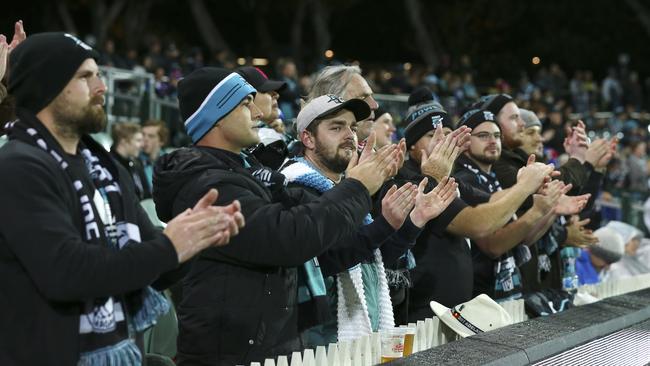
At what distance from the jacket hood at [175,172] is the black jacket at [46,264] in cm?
88

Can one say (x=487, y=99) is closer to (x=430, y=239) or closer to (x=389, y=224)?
(x=430, y=239)

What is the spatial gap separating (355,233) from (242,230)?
0.86 metres

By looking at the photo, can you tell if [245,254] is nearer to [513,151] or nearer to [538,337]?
[538,337]

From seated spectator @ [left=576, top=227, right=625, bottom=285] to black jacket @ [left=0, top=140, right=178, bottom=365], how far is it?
21.5 ft

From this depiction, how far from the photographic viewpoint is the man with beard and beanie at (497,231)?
18.6 feet

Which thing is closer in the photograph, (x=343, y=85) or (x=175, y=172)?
(x=175, y=172)

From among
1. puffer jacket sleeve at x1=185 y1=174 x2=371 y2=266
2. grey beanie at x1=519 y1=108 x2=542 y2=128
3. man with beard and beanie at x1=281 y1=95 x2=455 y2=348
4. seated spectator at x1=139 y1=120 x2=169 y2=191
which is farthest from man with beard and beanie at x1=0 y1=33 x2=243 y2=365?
seated spectator at x1=139 y1=120 x2=169 y2=191

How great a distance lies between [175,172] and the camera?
3.74 m

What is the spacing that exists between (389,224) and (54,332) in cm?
180

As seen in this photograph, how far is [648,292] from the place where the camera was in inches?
260

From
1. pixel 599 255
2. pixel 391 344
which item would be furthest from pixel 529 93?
pixel 391 344

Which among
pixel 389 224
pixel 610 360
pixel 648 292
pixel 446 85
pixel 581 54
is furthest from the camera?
pixel 581 54

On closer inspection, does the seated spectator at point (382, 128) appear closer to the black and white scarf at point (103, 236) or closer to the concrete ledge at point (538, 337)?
the concrete ledge at point (538, 337)

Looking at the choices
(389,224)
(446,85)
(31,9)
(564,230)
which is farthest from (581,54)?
(389,224)
